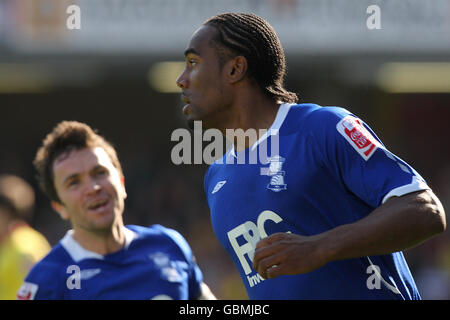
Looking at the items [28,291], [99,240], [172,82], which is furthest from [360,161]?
[172,82]

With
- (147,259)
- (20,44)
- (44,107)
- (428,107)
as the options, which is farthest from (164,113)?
(147,259)

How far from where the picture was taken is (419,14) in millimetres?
11305

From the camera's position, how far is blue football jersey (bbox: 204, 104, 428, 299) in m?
2.80

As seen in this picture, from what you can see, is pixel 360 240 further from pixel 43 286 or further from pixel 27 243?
pixel 27 243

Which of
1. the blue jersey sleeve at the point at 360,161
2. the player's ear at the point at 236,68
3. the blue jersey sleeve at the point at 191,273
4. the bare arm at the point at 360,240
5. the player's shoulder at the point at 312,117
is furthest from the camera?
the blue jersey sleeve at the point at 191,273

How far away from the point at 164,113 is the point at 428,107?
578 centimetres

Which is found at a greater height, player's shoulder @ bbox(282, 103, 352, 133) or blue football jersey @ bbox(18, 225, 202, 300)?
player's shoulder @ bbox(282, 103, 352, 133)

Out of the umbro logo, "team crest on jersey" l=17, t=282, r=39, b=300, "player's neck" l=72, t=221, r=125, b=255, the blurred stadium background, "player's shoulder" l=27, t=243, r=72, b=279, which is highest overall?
the blurred stadium background

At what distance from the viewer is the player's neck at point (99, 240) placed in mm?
4004

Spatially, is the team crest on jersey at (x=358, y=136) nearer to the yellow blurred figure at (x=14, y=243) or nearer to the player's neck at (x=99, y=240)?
the player's neck at (x=99, y=240)

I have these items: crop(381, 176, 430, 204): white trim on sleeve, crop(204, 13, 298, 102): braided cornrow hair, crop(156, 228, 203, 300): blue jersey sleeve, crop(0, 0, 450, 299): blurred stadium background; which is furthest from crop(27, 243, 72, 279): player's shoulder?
crop(0, 0, 450, 299): blurred stadium background

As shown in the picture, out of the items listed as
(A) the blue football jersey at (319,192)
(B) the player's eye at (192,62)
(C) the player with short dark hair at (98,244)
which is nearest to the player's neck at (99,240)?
(C) the player with short dark hair at (98,244)

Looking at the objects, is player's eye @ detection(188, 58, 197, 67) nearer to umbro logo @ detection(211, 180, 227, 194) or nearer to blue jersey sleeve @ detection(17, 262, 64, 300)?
umbro logo @ detection(211, 180, 227, 194)
